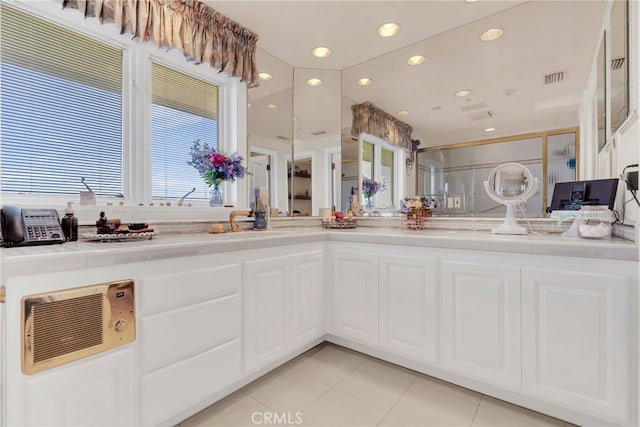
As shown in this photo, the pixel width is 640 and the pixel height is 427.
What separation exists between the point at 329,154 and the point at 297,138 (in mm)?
362

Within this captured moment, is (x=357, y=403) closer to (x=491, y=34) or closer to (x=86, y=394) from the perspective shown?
(x=86, y=394)

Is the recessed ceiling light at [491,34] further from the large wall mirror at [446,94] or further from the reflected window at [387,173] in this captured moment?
the reflected window at [387,173]

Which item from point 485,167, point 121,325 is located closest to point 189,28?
point 121,325

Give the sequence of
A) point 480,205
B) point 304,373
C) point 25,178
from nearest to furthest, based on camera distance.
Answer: point 25,178 → point 304,373 → point 480,205

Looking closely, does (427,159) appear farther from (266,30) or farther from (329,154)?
(266,30)

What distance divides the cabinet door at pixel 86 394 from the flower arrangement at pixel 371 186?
2.18 metres

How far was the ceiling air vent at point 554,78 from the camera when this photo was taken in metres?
1.92

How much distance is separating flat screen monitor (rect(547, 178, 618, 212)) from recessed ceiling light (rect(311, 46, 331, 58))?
2.07m

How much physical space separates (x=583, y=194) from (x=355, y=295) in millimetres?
1455

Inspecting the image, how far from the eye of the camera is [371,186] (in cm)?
278

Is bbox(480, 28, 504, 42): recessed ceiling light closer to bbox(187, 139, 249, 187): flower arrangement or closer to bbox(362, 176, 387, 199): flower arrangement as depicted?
bbox(362, 176, 387, 199): flower arrangement

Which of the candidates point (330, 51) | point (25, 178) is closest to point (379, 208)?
point (330, 51)

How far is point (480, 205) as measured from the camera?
2.13 metres

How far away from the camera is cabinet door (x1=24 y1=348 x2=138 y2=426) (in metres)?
0.94
